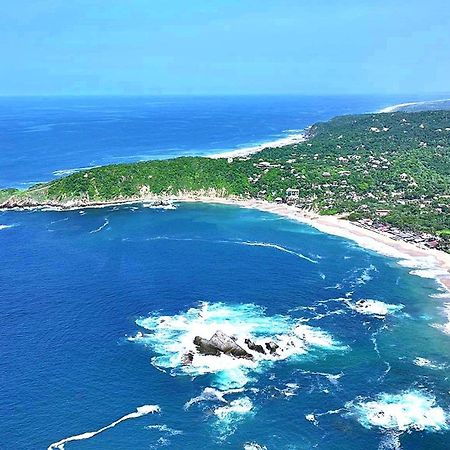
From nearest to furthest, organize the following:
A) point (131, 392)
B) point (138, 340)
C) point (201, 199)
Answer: point (131, 392) → point (138, 340) → point (201, 199)

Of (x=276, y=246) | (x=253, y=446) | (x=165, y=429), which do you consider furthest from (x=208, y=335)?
(x=276, y=246)

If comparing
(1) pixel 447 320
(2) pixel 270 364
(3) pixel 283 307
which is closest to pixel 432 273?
(1) pixel 447 320

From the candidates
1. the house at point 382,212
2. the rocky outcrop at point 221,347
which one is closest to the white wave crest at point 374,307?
the rocky outcrop at point 221,347

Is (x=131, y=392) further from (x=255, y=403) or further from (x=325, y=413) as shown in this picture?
(x=325, y=413)

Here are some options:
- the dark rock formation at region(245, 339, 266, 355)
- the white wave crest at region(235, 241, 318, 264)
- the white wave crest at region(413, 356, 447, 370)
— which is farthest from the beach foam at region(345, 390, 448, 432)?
the white wave crest at region(235, 241, 318, 264)

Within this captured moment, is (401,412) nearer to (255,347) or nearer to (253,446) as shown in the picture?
(253,446)
